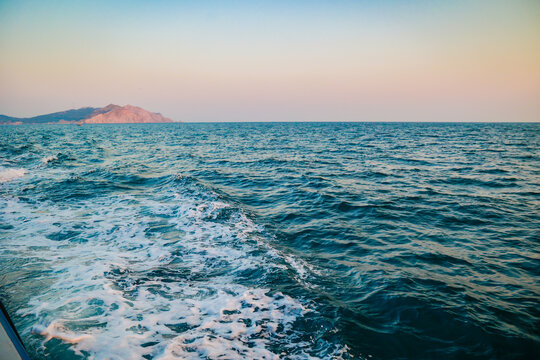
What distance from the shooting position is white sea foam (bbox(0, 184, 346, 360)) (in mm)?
4039

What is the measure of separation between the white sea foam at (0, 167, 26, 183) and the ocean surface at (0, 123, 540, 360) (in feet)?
11.2

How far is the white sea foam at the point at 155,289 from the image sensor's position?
404 cm

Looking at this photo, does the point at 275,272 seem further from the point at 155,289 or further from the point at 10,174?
the point at 10,174

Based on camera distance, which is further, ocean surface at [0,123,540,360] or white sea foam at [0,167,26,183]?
white sea foam at [0,167,26,183]

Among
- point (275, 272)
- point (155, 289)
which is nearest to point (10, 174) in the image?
point (155, 289)

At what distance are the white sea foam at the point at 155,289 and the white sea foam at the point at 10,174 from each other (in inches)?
341

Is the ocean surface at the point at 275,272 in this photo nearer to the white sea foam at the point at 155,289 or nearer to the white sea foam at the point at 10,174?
the white sea foam at the point at 155,289

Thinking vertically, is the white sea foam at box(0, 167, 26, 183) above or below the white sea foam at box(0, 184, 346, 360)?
above

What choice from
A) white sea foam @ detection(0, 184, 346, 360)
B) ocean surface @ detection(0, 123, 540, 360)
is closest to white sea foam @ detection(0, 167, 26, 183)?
ocean surface @ detection(0, 123, 540, 360)

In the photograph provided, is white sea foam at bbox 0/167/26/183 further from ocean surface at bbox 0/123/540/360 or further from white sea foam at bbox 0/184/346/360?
white sea foam at bbox 0/184/346/360

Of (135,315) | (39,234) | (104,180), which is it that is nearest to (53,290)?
(135,315)

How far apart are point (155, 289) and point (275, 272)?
8.52 ft

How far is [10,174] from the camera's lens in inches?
663

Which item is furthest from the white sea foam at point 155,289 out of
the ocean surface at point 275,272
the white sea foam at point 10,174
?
the white sea foam at point 10,174
